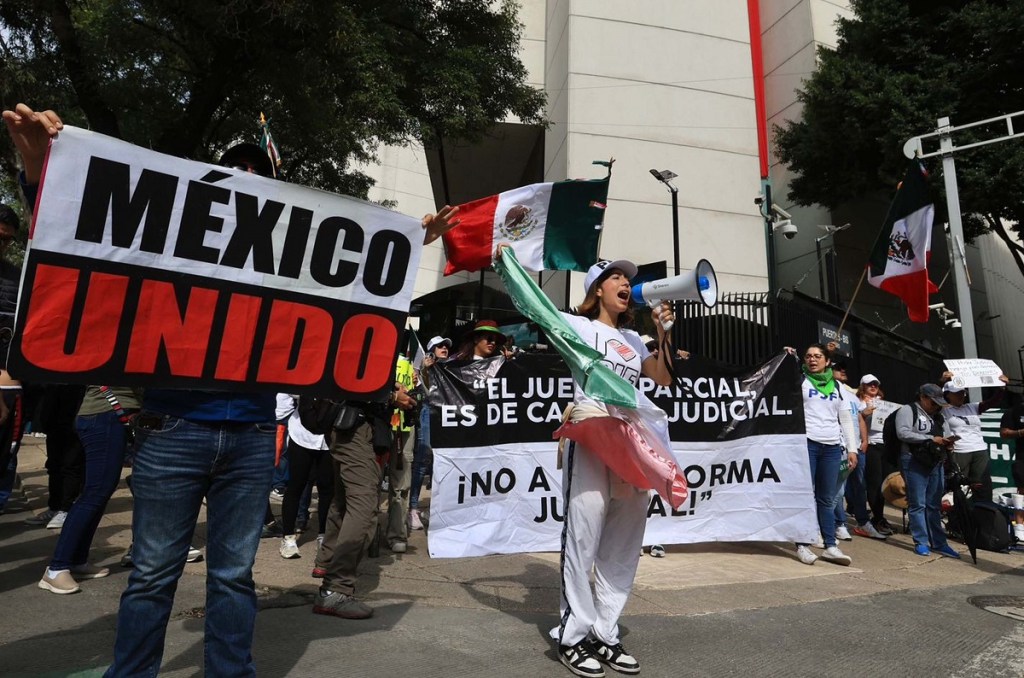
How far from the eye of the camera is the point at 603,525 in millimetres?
3205

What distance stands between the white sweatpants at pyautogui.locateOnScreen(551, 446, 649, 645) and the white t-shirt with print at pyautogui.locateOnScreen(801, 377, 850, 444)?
379 cm

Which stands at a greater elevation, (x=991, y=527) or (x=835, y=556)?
(x=991, y=527)

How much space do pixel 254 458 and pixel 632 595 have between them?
288 centimetres

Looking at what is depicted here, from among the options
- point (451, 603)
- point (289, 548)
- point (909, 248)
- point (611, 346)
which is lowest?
point (451, 603)

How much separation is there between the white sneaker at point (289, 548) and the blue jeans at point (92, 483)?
1.37m

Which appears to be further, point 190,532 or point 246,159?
point 246,159

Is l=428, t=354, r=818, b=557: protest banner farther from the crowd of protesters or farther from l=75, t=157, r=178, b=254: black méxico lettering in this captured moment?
l=75, t=157, r=178, b=254: black méxico lettering

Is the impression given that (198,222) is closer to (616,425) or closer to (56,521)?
(616,425)

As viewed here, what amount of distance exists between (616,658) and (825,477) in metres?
4.10

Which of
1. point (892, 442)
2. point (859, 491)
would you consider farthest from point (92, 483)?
point (859, 491)

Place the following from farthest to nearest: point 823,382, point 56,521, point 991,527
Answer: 1. point 991,527
2. point 823,382
3. point 56,521

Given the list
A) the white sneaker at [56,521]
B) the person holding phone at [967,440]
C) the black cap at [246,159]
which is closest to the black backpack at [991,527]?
the person holding phone at [967,440]

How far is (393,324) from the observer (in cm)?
310

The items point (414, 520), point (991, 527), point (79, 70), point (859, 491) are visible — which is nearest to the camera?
point (414, 520)
